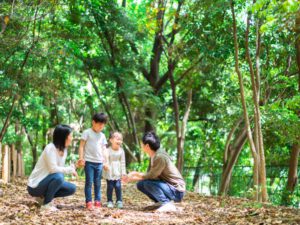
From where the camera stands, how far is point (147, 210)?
7512 millimetres

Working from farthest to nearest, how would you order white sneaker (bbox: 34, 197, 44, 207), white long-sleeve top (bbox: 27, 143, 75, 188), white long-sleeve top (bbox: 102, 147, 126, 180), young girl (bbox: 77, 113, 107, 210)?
white long-sleeve top (bbox: 102, 147, 126, 180) → young girl (bbox: 77, 113, 107, 210) → white sneaker (bbox: 34, 197, 44, 207) → white long-sleeve top (bbox: 27, 143, 75, 188)

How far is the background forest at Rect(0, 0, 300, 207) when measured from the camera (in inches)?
417

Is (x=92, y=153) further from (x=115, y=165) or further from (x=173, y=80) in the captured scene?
(x=173, y=80)

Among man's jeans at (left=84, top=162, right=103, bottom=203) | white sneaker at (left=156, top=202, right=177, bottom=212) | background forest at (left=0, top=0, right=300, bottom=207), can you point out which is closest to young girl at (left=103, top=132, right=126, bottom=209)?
man's jeans at (left=84, top=162, right=103, bottom=203)

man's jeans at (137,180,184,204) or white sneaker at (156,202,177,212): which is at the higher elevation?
man's jeans at (137,180,184,204)

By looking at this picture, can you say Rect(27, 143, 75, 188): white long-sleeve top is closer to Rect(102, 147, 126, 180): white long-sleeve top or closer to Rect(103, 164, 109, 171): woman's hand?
Rect(103, 164, 109, 171): woman's hand

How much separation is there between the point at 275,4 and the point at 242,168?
1572 centimetres

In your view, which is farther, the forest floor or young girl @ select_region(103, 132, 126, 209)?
young girl @ select_region(103, 132, 126, 209)

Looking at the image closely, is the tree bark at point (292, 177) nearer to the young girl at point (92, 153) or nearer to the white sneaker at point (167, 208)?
the white sneaker at point (167, 208)

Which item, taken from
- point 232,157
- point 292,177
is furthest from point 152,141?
point 232,157

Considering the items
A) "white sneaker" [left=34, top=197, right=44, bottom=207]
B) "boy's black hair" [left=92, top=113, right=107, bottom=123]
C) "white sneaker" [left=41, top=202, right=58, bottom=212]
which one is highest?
"boy's black hair" [left=92, top=113, right=107, bottom=123]

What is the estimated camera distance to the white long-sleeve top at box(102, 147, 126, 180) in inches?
308

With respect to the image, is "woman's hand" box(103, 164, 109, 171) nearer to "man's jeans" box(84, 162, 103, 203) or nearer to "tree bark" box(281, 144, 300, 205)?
"man's jeans" box(84, 162, 103, 203)

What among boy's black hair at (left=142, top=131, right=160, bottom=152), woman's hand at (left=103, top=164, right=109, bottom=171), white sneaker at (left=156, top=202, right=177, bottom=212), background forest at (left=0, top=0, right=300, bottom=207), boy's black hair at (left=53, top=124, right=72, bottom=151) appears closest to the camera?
boy's black hair at (left=53, top=124, right=72, bottom=151)
